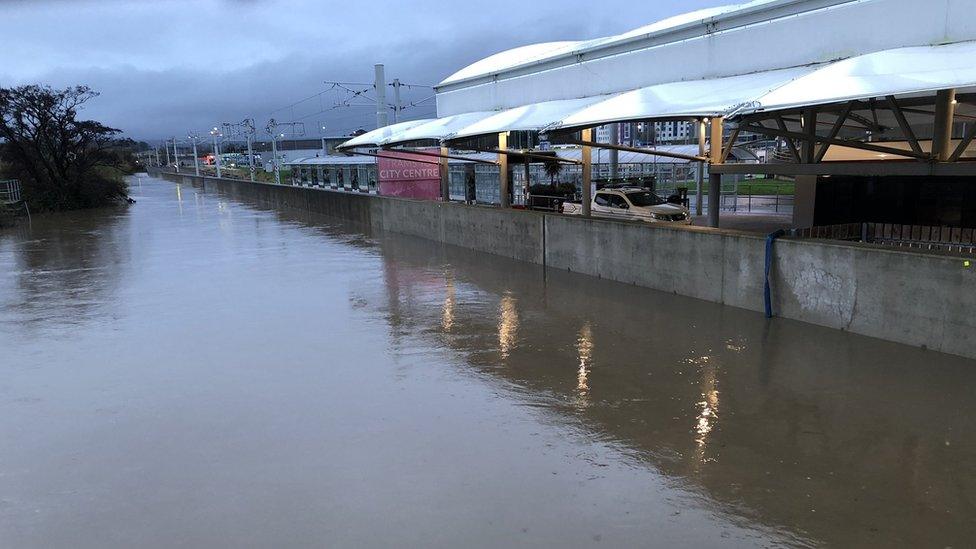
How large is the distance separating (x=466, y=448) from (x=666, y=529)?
2.04 m

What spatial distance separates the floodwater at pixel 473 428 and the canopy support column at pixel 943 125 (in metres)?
3.37

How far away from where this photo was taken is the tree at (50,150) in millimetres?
42750

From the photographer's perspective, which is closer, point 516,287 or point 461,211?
point 516,287

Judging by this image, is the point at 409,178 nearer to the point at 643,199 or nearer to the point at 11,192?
the point at 643,199

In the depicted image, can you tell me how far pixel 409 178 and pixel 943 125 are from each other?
20.0 meters

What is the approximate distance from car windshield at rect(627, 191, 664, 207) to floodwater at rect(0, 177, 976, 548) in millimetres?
9015

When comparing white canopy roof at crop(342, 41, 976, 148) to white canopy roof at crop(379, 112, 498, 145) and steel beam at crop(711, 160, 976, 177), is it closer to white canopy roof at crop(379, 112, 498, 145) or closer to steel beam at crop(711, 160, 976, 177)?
steel beam at crop(711, 160, 976, 177)

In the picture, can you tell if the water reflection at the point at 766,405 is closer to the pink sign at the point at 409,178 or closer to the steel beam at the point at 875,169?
the steel beam at the point at 875,169

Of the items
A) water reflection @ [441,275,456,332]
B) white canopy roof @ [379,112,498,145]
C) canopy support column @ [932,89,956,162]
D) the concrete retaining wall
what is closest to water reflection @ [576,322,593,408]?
water reflection @ [441,275,456,332]

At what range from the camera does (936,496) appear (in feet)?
16.4

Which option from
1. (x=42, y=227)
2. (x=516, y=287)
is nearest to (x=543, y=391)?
(x=516, y=287)

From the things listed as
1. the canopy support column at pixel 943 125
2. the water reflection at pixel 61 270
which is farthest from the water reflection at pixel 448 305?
the canopy support column at pixel 943 125

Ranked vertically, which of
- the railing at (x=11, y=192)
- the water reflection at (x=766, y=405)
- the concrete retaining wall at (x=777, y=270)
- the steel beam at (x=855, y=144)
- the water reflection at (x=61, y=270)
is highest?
the steel beam at (x=855, y=144)

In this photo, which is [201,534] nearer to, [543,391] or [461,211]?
[543,391]
